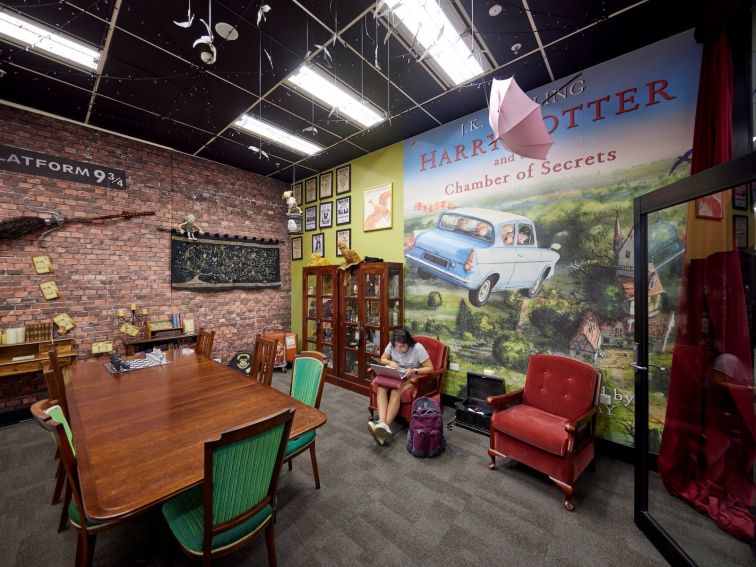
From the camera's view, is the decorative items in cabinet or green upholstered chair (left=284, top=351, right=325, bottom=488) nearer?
green upholstered chair (left=284, top=351, right=325, bottom=488)

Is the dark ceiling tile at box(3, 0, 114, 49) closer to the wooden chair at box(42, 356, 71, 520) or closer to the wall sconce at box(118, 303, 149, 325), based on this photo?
the wooden chair at box(42, 356, 71, 520)

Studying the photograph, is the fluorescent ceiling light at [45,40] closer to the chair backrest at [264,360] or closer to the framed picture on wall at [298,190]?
the chair backrest at [264,360]

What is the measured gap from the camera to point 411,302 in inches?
167

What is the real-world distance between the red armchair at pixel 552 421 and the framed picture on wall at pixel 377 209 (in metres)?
2.76

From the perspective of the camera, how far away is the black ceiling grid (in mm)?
2262

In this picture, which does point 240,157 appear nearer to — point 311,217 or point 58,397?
point 311,217

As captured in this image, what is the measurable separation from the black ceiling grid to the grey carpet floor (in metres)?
3.51

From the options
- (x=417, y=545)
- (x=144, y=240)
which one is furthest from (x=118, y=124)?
(x=417, y=545)

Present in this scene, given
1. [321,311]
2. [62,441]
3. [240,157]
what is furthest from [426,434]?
[240,157]

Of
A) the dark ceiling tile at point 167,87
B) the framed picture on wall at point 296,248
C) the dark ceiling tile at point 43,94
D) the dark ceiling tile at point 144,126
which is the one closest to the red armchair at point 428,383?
the framed picture on wall at point 296,248

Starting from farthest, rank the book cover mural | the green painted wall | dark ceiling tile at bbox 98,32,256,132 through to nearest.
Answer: the green painted wall < dark ceiling tile at bbox 98,32,256,132 < the book cover mural

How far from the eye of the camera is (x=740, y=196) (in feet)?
5.34

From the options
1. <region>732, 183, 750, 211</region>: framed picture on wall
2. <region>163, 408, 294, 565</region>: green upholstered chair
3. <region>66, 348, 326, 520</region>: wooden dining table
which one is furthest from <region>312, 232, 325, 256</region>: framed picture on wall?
<region>732, 183, 750, 211</region>: framed picture on wall

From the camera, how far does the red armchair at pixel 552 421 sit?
2.19 metres
